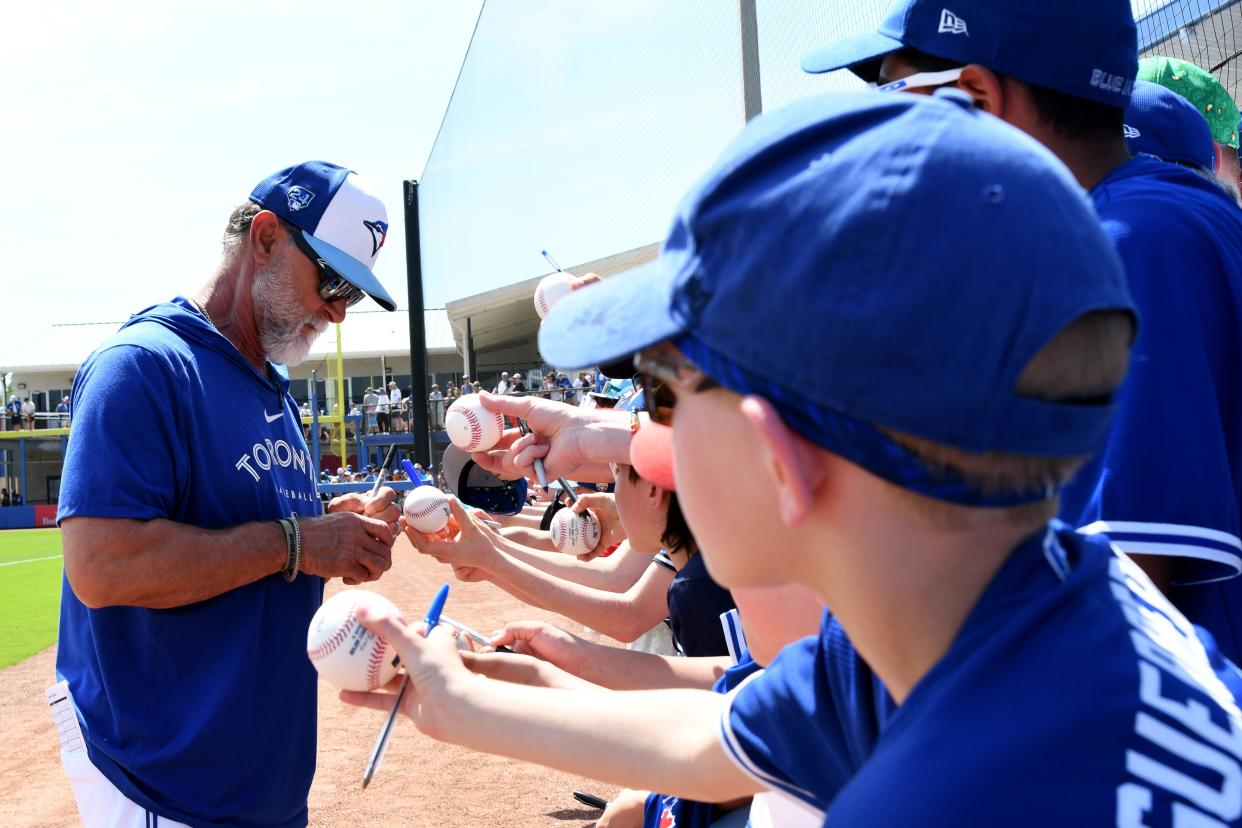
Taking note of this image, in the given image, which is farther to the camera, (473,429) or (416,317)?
(416,317)

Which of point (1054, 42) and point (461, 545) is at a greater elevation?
point (1054, 42)

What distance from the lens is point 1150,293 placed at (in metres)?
1.64

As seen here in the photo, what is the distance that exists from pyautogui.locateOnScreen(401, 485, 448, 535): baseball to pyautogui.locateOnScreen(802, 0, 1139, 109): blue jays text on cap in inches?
95.0

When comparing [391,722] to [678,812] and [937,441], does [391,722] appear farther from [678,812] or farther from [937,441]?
[937,441]

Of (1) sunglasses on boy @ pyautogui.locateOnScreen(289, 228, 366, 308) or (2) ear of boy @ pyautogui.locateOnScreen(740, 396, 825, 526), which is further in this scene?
(1) sunglasses on boy @ pyautogui.locateOnScreen(289, 228, 366, 308)

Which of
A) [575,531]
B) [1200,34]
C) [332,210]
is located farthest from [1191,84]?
[1200,34]

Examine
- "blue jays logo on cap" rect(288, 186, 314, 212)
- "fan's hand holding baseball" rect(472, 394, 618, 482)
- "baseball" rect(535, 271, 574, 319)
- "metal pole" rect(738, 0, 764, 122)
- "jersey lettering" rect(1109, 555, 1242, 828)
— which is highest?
"metal pole" rect(738, 0, 764, 122)

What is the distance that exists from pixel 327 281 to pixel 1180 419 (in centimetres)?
245

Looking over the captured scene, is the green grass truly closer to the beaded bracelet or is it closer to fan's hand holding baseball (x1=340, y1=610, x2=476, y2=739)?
the beaded bracelet

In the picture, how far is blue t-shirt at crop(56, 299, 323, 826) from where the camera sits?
262 centimetres

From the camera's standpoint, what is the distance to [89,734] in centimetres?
267

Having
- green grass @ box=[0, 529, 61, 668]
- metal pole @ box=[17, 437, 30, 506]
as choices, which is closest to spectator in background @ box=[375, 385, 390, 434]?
green grass @ box=[0, 529, 61, 668]

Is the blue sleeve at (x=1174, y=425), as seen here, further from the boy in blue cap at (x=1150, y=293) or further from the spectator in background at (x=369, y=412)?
the spectator in background at (x=369, y=412)

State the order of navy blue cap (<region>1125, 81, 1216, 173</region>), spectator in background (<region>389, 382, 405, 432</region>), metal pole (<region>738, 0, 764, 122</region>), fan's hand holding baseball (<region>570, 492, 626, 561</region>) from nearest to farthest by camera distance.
A: navy blue cap (<region>1125, 81, 1216, 173</region>)
fan's hand holding baseball (<region>570, 492, 626, 561</region>)
metal pole (<region>738, 0, 764, 122</region>)
spectator in background (<region>389, 382, 405, 432</region>)
